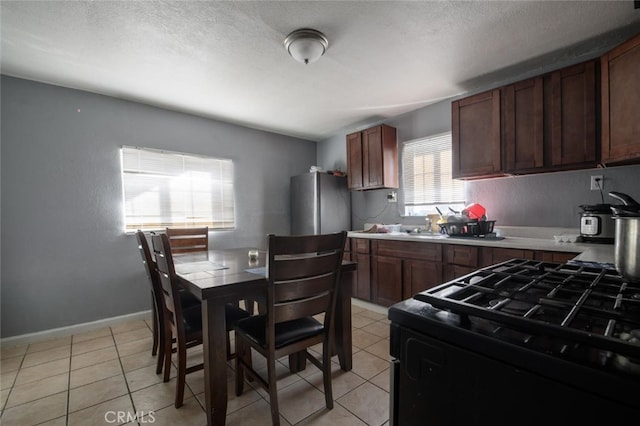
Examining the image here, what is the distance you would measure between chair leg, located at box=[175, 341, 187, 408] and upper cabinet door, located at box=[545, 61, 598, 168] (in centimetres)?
304

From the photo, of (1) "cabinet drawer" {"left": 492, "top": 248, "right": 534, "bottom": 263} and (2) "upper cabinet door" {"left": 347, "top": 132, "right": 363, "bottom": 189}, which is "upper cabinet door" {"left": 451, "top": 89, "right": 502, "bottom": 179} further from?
(2) "upper cabinet door" {"left": 347, "top": 132, "right": 363, "bottom": 189}

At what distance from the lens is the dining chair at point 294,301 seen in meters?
1.35

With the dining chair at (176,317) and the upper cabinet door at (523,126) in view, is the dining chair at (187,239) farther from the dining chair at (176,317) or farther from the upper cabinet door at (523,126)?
the upper cabinet door at (523,126)

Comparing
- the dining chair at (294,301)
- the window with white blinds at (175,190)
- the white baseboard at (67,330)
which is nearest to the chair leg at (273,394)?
the dining chair at (294,301)

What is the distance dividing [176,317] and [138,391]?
28.2 inches

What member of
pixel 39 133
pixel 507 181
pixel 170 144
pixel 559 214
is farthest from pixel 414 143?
pixel 39 133

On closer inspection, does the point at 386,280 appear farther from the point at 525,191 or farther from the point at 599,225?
the point at 599,225

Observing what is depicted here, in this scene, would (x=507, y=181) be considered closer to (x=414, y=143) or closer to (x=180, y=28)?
(x=414, y=143)

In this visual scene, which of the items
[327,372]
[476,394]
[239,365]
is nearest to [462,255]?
[327,372]

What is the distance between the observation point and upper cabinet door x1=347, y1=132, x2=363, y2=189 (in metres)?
3.71

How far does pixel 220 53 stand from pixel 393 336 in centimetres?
242

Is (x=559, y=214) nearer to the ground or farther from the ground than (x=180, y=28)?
nearer to the ground

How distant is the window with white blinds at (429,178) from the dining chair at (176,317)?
2486 millimetres

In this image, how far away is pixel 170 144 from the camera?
130 inches
